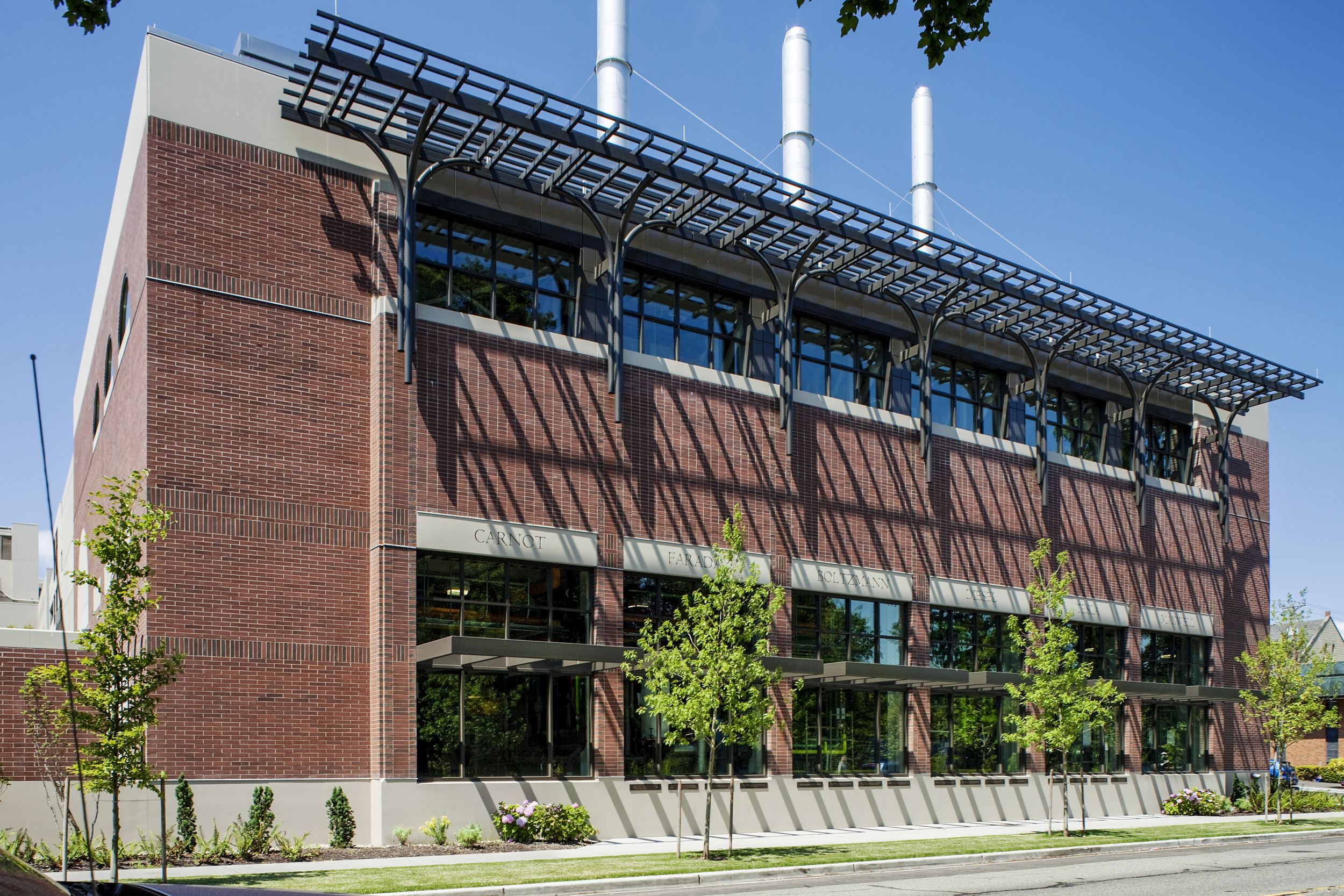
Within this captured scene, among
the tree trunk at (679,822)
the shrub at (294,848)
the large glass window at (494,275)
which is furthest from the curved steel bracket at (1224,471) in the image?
the shrub at (294,848)

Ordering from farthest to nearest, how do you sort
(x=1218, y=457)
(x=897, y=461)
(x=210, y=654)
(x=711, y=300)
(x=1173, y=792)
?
(x=1218, y=457)
(x=1173, y=792)
(x=897, y=461)
(x=711, y=300)
(x=210, y=654)

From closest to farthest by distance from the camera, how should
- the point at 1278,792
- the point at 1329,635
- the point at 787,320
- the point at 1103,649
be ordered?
the point at 787,320 → the point at 1278,792 → the point at 1103,649 → the point at 1329,635

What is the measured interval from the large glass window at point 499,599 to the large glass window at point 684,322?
629 centimetres

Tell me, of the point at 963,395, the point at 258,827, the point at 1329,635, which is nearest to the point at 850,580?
the point at 963,395

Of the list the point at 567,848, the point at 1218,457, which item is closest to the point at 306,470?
the point at 567,848

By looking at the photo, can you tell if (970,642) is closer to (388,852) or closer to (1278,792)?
(1278,792)

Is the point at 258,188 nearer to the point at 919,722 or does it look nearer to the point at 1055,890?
the point at 1055,890

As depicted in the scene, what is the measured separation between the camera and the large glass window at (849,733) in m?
30.2

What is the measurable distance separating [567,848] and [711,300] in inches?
560

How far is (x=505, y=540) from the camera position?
25281 mm

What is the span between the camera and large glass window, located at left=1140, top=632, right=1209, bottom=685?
40406mm

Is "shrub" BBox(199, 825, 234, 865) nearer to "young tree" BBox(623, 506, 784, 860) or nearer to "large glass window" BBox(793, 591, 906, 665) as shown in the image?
"young tree" BBox(623, 506, 784, 860)

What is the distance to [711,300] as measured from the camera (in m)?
31.0

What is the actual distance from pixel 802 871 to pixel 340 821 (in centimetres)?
859
